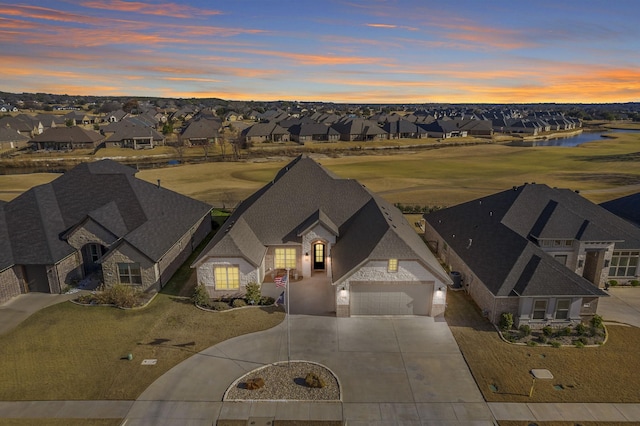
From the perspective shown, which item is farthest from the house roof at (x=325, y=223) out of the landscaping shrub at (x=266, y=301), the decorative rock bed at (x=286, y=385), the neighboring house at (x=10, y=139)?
the neighboring house at (x=10, y=139)

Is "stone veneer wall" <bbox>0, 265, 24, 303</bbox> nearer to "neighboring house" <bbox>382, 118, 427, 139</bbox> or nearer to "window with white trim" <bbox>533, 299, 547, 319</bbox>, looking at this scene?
"window with white trim" <bbox>533, 299, 547, 319</bbox>

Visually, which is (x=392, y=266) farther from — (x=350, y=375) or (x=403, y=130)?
(x=403, y=130)

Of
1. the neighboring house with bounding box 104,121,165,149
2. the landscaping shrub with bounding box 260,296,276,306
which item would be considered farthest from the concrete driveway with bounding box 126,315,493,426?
the neighboring house with bounding box 104,121,165,149

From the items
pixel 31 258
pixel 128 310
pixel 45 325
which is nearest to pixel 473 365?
pixel 128 310

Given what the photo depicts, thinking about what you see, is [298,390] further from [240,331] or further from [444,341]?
[444,341]

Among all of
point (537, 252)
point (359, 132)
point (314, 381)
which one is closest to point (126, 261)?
point (314, 381)
